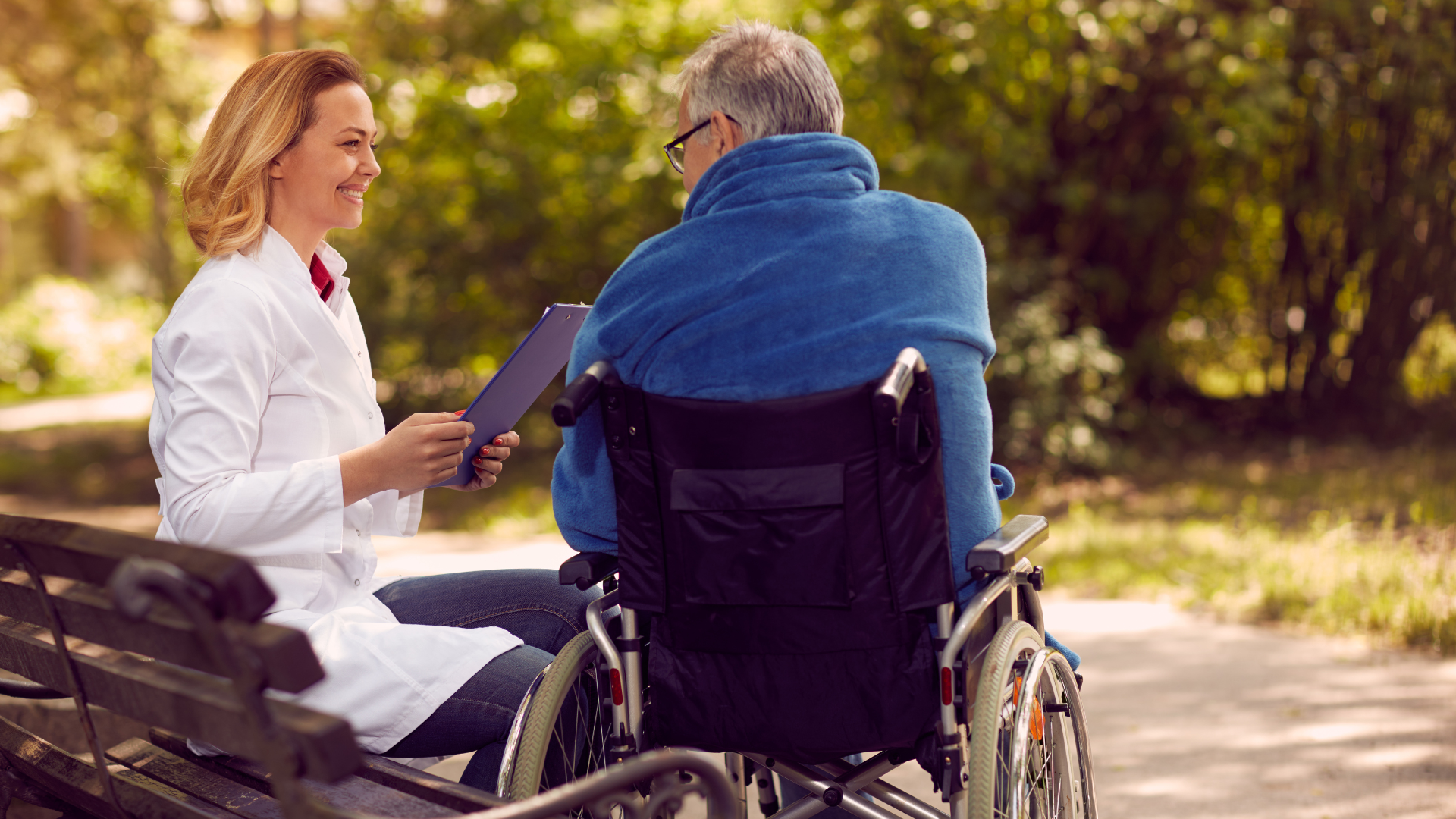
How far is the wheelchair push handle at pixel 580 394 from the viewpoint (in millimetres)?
1868

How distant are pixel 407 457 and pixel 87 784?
691 mm

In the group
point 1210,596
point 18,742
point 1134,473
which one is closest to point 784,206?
point 18,742

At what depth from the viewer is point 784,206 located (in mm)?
2000

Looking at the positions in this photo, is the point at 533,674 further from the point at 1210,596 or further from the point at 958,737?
the point at 1210,596

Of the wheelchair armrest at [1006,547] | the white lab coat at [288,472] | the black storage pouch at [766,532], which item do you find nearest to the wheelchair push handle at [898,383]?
the black storage pouch at [766,532]

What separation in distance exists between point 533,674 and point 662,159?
6.54 m

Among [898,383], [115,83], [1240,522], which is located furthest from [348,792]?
[115,83]

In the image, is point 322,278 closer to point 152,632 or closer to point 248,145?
point 248,145

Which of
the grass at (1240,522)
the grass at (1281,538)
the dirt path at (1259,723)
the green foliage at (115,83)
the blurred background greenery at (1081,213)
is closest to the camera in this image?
the dirt path at (1259,723)

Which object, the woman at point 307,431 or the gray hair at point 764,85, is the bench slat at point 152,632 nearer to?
the woman at point 307,431

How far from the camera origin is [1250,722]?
3943 mm

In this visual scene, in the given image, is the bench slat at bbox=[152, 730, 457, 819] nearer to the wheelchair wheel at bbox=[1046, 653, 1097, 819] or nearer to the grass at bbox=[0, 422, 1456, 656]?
the wheelchair wheel at bbox=[1046, 653, 1097, 819]

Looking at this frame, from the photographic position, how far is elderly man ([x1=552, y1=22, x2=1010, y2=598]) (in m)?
1.96

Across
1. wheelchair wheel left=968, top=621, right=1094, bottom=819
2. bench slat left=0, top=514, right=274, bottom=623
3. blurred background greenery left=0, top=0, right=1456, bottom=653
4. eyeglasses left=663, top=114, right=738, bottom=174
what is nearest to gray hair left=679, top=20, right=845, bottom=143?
A: eyeglasses left=663, top=114, right=738, bottom=174
